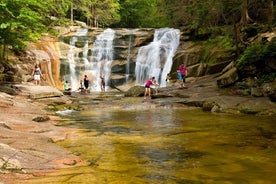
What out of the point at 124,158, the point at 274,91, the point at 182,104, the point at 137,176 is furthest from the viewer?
the point at 182,104

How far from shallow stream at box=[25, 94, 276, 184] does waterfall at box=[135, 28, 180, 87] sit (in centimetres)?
1841

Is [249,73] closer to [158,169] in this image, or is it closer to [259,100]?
[259,100]

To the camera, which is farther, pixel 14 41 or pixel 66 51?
pixel 66 51

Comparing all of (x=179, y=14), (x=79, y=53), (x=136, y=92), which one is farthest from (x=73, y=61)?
(x=179, y=14)

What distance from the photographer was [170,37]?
112 ft

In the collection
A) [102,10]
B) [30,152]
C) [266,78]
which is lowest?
[30,152]

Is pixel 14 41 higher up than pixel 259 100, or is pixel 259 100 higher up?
pixel 14 41

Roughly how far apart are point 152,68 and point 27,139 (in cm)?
2497

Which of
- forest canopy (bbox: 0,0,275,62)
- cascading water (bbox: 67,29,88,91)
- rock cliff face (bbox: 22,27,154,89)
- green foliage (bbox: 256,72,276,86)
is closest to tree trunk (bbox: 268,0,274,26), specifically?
forest canopy (bbox: 0,0,275,62)

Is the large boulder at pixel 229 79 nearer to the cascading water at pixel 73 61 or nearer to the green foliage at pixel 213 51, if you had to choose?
the green foliage at pixel 213 51

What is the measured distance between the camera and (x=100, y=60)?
3503 cm

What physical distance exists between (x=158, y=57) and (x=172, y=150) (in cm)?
2526

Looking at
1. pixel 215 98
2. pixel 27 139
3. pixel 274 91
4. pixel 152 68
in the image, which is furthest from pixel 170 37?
pixel 27 139

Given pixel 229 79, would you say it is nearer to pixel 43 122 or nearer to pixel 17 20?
pixel 17 20
